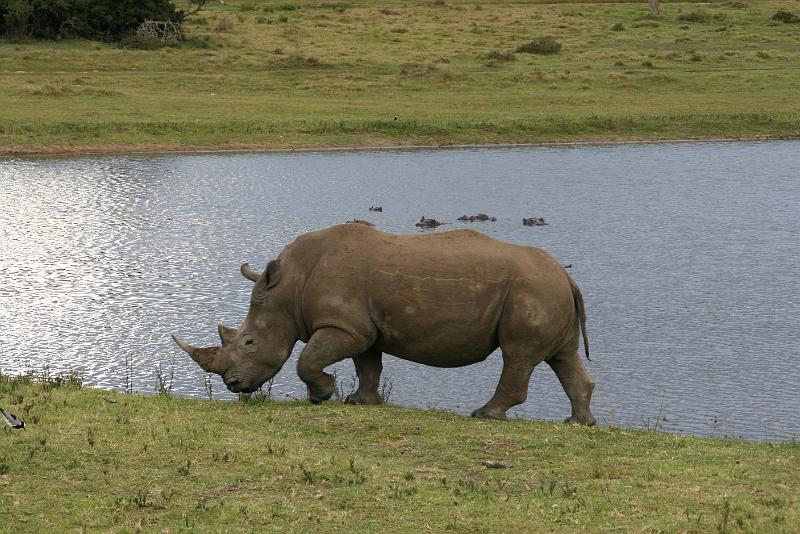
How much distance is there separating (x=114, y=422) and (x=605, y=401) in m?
Result: 6.94

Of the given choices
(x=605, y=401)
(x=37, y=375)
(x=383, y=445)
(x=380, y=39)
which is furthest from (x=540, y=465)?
(x=380, y=39)

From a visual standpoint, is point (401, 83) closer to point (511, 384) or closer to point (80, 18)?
point (80, 18)

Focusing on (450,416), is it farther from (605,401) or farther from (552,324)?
Answer: (605,401)

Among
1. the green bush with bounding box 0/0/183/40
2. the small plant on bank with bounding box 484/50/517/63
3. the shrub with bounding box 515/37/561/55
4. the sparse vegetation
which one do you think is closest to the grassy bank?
the small plant on bank with bounding box 484/50/517/63

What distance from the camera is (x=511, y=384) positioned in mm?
13906

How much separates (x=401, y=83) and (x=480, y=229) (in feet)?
79.9

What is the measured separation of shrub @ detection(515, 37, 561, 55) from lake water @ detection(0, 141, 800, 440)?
21.3 m

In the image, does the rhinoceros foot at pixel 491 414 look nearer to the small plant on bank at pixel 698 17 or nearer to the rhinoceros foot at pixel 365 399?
the rhinoceros foot at pixel 365 399

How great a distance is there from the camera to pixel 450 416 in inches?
529

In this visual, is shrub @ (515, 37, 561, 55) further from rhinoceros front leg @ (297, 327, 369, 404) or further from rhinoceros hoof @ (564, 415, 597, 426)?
rhinoceros front leg @ (297, 327, 369, 404)

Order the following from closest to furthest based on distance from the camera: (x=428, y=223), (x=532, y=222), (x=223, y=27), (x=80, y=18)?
(x=428, y=223)
(x=532, y=222)
(x=80, y=18)
(x=223, y=27)

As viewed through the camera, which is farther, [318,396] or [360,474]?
[318,396]

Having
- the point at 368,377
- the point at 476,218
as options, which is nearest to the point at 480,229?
the point at 476,218

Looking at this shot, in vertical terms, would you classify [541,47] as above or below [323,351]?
below
